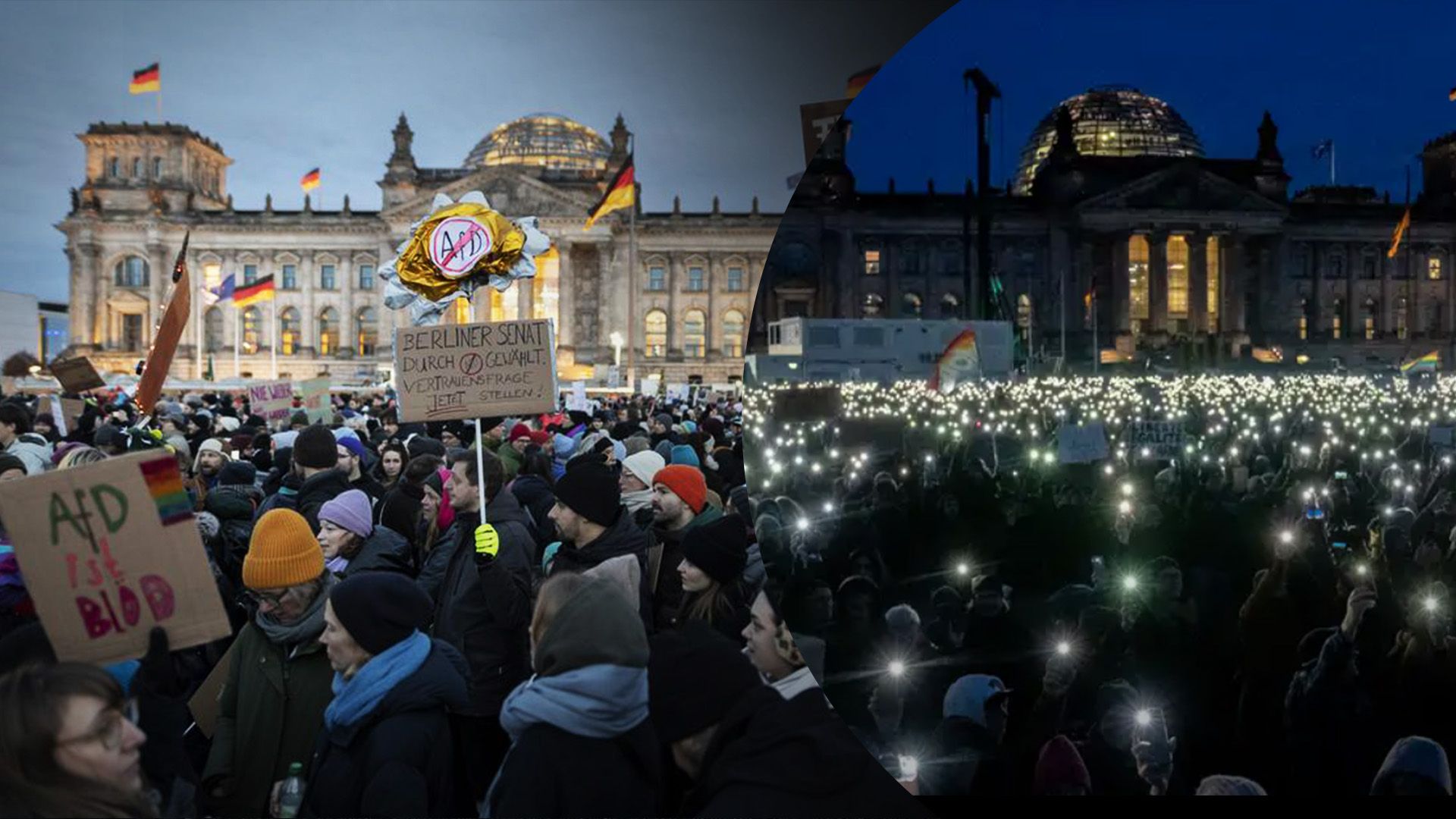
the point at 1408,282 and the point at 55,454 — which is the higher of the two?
the point at 1408,282

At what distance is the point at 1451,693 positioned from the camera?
2.00 metres

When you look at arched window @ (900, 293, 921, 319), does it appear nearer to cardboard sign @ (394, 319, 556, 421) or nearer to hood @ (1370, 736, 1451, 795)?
hood @ (1370, 736, 1451, 795)

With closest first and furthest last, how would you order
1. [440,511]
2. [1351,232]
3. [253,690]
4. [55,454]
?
[1351,232] → [253,690] → [440,511] → [55,454]

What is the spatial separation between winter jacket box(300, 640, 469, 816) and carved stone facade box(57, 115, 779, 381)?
225ft

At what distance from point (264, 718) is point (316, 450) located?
12.4ft

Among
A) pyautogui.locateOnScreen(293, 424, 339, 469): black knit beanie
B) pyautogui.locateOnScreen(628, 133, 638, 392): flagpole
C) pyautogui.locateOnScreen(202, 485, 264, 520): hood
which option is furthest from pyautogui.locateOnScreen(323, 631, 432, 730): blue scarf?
pyautogui.locateOnScreen(628, 133, 638, 392): flagpole

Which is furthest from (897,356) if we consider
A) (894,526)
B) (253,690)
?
(253,690)

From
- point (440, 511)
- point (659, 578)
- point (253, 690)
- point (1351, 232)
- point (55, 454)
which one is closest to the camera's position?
point (1351, 232)

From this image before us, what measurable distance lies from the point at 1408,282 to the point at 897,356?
0.93m

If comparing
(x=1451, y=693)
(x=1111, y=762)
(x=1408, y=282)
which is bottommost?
(x=1111, y=762)

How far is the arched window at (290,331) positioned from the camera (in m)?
75.7

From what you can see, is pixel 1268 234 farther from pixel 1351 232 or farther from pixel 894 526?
pixel 894 526

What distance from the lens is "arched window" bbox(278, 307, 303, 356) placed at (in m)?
75.7

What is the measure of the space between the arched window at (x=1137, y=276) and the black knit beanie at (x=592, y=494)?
3206 millimetres
